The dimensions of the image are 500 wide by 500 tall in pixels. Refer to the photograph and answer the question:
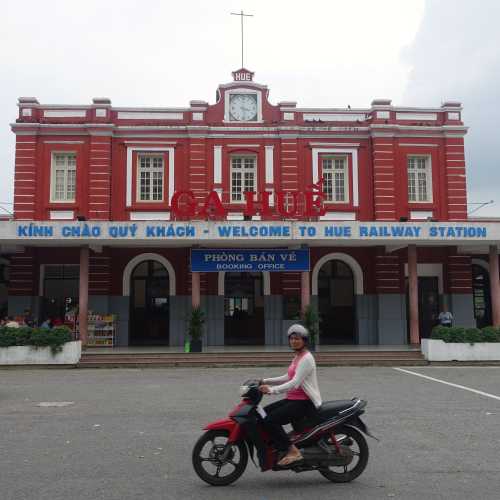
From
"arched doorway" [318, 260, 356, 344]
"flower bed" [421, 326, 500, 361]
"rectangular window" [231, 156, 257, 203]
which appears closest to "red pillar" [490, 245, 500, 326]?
"flower bed" [421, 326, 500, 361]

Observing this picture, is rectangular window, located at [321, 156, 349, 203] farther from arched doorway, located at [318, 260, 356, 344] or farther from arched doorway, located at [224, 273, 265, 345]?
arched doorway, located at [224, 273, 265, 345]

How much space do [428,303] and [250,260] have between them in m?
7.19

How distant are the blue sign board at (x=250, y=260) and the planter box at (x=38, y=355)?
4.81 m

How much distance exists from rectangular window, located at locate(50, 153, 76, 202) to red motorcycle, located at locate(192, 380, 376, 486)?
1751 cm

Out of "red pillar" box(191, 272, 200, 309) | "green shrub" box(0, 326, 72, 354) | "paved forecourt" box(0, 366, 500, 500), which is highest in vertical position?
"red pillar" box(191, 272, 200, 309)

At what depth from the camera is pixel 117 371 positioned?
54.4 ft

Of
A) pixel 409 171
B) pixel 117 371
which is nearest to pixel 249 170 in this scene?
pixel 409 171

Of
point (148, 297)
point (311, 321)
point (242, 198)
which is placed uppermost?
point (242, 198)

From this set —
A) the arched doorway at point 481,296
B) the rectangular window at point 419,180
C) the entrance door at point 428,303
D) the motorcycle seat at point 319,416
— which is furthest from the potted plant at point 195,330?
the motorcycle seat at point 319,416

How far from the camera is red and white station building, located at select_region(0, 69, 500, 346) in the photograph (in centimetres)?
2153

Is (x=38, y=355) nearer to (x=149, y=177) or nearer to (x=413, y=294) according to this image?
(x=149, y=177)

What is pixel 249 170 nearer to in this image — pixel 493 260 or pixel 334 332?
pixel 334 332

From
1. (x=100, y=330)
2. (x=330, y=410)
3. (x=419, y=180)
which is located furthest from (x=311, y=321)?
(x=330, y=410)

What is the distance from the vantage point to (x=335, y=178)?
2266cm
